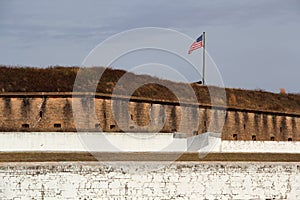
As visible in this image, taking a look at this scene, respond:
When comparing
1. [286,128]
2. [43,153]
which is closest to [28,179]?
[43,153]

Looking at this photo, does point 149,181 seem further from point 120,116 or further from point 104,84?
point 104,84

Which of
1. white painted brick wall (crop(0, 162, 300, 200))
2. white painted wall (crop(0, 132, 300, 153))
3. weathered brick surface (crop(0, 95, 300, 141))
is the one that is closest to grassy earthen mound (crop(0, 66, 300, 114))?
weathered brick surface (crop(0, 95, 300, 141))

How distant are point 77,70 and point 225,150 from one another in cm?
901

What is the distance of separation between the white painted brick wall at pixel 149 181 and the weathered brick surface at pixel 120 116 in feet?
29.0

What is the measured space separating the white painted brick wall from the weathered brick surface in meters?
8.85

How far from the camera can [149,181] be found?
1766 cm

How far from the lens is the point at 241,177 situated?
1850 centimetres

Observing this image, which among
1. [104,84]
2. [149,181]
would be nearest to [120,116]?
[104,84]

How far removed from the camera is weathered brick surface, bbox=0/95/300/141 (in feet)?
86.0

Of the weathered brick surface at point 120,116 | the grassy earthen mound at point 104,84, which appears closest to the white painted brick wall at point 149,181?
the weathered brick surface at point 120,116

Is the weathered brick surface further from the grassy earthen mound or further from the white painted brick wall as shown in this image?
the white painted brick wall

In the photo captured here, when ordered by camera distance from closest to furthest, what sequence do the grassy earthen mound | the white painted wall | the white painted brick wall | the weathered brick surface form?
the white painted brick wall < the white painted wall < the weathered brick surface < the grassy earthen mound

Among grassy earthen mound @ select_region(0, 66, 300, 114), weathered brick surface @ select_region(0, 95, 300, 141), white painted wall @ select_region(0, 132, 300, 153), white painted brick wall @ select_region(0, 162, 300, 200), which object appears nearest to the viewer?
white painted brick wall @ select_region(0, 162, 300, 200)

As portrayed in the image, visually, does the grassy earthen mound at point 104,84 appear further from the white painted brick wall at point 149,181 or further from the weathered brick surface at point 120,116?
the white painted brick wall at point 149,181
